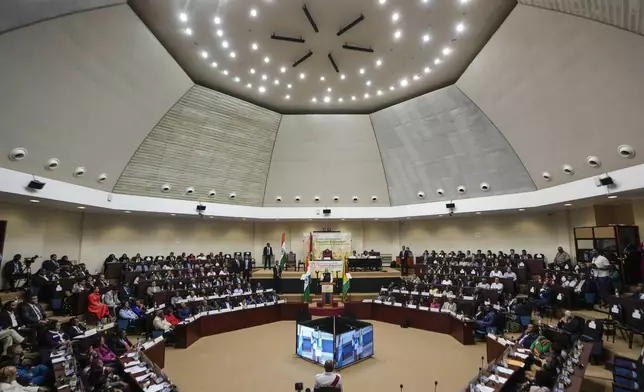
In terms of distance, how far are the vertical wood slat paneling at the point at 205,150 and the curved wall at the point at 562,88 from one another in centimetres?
929

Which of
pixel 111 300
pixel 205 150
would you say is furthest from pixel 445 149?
pixel 111 300

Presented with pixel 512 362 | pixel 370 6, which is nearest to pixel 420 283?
pixel 512 362

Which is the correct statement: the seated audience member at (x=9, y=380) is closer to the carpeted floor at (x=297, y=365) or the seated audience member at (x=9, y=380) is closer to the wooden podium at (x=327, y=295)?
the carpeted floor at (x=297, y=365)

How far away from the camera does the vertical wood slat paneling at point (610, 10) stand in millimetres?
5992

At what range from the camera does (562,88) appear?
9.27 m

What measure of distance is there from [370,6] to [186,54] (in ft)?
→ 20.2

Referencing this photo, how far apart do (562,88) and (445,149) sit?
20.6 feet

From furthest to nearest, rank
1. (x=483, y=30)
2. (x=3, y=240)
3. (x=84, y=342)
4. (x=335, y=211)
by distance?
(x=335, y=211) < (x=3, y=240) < (x=483, y=30) < (x=84, y=342)

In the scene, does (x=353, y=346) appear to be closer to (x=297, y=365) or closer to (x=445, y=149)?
(x=297, y=365)

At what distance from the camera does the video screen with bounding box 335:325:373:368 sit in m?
8.83

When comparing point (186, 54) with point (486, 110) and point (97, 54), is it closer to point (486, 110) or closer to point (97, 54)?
point (97, 54)

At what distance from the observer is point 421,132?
1543cm

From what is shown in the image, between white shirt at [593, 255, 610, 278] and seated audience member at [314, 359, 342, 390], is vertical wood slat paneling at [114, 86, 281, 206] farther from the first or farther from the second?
white shirt at [593, 255, 610, 278]

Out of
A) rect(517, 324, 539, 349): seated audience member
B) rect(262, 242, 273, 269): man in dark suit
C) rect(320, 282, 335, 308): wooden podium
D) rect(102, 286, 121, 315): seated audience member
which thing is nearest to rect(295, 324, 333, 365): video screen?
rect(517, 324, 539, 349): seated audience member
